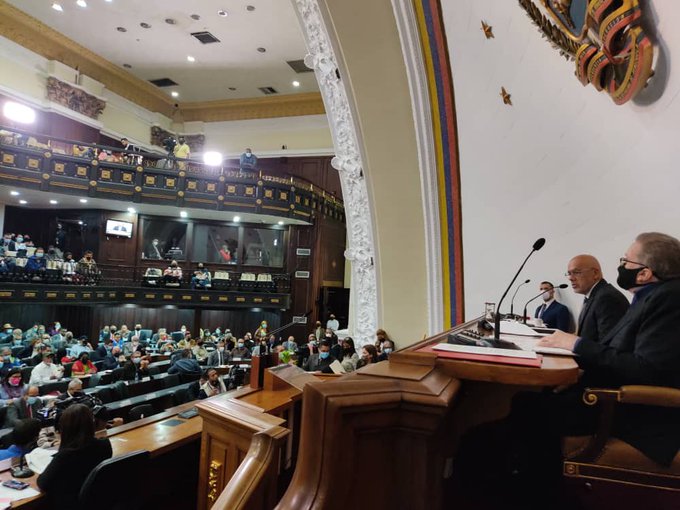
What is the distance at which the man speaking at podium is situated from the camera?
1.30 metres

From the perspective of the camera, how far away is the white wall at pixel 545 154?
2080 mm

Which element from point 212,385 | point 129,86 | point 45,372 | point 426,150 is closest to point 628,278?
point 426,150

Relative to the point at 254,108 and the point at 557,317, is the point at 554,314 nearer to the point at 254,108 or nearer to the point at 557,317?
the point at 557,317

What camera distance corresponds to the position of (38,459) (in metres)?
2.62

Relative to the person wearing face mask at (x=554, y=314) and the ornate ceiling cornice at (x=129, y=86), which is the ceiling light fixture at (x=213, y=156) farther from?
the person wearing face mask at (x=554, y=314)

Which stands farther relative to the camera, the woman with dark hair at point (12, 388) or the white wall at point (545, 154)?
the woman with dark hair at point (12, 388)

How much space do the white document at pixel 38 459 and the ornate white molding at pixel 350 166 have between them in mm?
4240

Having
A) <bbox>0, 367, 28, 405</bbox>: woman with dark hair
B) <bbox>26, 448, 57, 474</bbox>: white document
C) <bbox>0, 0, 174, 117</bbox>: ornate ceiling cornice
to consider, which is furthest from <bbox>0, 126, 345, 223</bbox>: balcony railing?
<bbox>26, 448, 57, 474</bbox>: white document

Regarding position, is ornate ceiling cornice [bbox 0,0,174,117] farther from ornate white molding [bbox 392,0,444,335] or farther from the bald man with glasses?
the bald man with glasses

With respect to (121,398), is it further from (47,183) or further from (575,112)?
(47,183)

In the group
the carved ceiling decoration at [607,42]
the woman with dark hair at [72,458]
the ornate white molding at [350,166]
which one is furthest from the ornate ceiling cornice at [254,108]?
the woman with dark hair at [72,458]

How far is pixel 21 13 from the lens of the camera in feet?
46.0

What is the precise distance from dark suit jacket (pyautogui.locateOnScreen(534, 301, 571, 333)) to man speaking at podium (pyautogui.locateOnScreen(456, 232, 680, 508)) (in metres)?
2.22

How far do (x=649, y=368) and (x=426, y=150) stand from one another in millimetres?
4203
